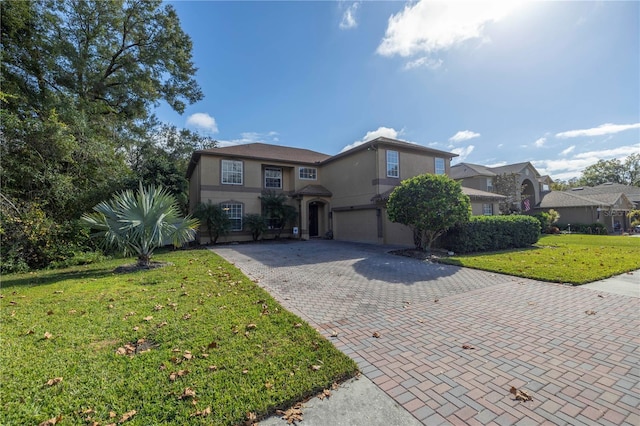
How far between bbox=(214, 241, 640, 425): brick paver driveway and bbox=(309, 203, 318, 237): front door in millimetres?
13490

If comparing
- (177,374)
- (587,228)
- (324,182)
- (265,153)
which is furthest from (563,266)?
(587,228)

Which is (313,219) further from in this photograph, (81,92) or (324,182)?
(81,92)

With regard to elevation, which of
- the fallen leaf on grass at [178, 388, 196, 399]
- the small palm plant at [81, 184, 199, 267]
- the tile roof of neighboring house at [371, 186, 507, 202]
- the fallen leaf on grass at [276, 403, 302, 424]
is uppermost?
the tile roof of neighboring house at [371, 186, 507, 202]

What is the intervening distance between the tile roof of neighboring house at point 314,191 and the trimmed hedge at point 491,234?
9.22 m

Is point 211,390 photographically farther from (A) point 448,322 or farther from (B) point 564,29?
(B) point 564,29

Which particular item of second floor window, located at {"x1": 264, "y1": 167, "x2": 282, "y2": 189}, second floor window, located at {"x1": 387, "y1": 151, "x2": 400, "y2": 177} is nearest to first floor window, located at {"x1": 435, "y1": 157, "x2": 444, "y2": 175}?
second floor window, located at {"x1": 387, "y1": 151, "x2": 400, "y2": 177}

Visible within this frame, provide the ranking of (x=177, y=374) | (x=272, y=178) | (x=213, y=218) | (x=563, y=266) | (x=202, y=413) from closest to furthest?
1. (x=202, y=413)
2. (x=177, y=374)
3. (x=563, y=266)
4. (x=213, y=218)
5. (x=272, y=178)

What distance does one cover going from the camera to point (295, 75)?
14.6 m

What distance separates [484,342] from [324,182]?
1827cm

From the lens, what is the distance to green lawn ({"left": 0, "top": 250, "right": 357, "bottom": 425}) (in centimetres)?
249

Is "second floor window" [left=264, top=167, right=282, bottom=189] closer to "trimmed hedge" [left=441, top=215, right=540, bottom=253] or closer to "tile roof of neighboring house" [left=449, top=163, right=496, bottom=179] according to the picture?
"trimmed hedge" [left=441, top=215, right=540, bottom=253]

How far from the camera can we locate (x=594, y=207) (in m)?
25.8

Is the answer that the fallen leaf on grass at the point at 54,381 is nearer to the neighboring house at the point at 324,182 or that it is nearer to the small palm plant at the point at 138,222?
the small palm plant at the point at 138,222

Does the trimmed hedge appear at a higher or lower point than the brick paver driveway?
higher
